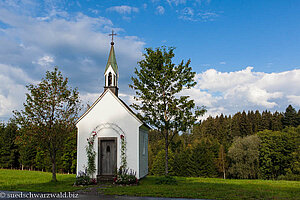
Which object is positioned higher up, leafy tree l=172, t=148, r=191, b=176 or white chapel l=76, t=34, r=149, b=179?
white chapel l=76, t=34, r=149, b=179

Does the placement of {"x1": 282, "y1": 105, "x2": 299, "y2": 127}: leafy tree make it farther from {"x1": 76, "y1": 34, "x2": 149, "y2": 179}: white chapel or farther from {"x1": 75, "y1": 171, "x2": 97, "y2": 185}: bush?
{"x1": 75, "y1": 171, "x2": 97, "y2": 185}: bush

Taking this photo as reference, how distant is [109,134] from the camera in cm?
1775

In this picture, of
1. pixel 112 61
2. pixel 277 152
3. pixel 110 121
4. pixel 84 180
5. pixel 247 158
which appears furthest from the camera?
pixel 247 158

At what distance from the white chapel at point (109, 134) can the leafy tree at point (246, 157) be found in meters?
36.5

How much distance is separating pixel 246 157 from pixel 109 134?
38.8 metres

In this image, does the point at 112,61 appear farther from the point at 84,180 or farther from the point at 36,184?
the point at 36,184

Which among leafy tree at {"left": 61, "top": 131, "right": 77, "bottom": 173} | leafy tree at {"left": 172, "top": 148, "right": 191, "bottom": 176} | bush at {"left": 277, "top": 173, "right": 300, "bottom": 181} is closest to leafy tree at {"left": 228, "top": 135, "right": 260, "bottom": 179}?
bush at {"left": 277, "top": 173, "right": 300, "bottom": 181}

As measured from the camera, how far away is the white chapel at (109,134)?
17.3 metres

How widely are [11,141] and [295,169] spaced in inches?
1959

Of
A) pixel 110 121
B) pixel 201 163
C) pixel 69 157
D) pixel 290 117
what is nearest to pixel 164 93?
pixel 110 121

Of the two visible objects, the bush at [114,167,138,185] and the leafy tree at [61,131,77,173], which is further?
the leafy tree at [61,131,77,173]

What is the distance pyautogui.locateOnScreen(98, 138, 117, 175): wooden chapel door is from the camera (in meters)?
17.5

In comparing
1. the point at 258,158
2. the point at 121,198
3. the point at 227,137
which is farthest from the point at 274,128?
the point at 121,198

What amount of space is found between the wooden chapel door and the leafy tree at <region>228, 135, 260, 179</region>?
3748cm
